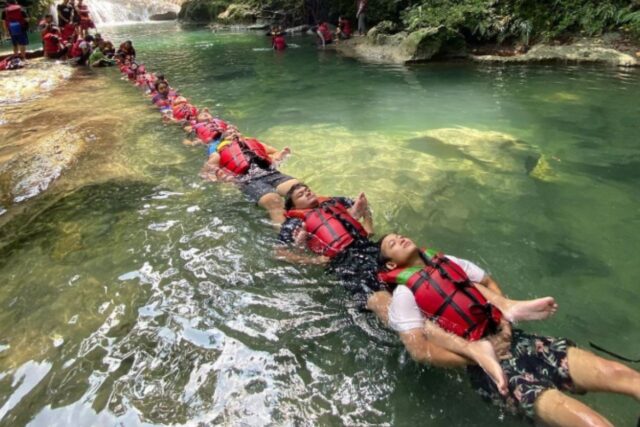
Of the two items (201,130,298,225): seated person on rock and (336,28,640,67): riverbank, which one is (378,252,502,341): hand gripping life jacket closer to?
(201,130,298,225): seated person on rock

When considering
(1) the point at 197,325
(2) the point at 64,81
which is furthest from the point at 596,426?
(2) the point at 64,81

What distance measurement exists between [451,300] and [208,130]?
6.28 metres

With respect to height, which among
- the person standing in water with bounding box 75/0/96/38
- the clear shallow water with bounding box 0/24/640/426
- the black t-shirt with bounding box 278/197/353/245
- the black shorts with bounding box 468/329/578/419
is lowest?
the clear shallow water with bounding box 0/24/640/426

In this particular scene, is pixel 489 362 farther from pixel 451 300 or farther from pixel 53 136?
pixel 53 136

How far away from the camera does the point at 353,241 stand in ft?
15.3

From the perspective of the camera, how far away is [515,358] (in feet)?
10.3

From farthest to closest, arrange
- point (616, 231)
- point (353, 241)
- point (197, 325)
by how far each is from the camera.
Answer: point (616, 231)
point (353, 241)
point (197, 325)

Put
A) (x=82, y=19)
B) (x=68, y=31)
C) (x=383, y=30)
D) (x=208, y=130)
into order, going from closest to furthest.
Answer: (x=208, y=130), (x=383, y=30), (x=68, y=31), (x=82, y=19)

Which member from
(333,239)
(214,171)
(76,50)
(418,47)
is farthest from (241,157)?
(76,50)

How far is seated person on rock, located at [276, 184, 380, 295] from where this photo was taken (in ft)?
14.5

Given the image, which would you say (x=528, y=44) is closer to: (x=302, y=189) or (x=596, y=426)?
(x=302, y=189)

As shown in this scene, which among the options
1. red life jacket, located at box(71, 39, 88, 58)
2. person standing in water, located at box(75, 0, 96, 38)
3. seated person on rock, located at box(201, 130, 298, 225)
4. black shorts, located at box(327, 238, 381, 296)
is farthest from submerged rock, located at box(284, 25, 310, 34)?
black shorts, located at box(327, 238, 381, 296)

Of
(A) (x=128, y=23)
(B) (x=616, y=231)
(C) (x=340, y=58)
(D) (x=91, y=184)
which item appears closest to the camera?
(B) (x=616, y=231)

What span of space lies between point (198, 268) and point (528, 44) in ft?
50.1
